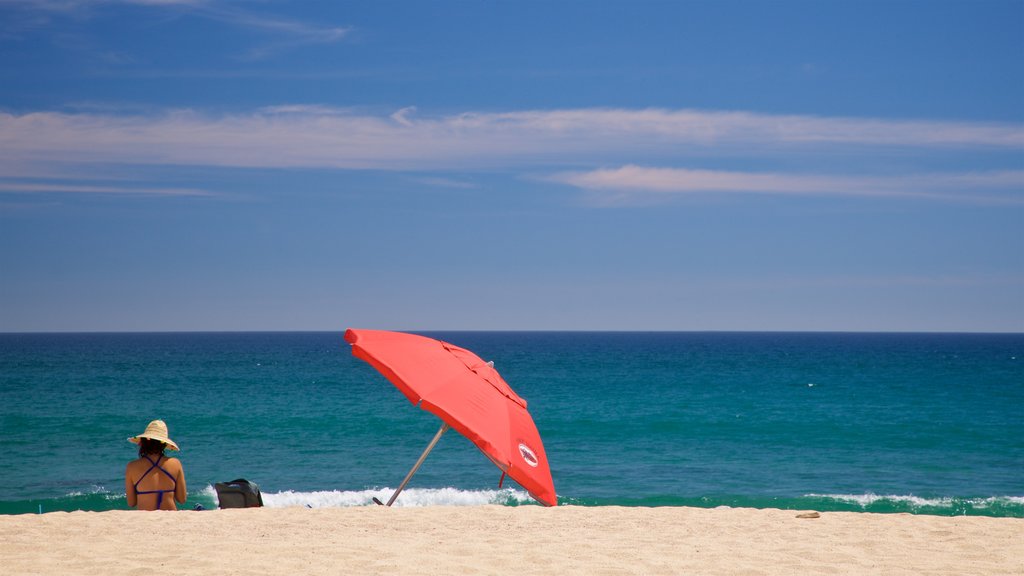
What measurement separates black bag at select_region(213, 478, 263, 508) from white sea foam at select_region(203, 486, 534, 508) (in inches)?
316

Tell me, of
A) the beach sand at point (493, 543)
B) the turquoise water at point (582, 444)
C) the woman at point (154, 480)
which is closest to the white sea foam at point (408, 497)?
the turquoise water at point (582, 444)

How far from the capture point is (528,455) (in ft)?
26.1

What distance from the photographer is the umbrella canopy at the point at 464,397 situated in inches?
283

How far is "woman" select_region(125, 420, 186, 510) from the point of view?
855 cm

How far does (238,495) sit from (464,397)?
332cm

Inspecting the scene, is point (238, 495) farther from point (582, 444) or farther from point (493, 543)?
point (582, 444)

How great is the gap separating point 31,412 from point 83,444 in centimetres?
1045

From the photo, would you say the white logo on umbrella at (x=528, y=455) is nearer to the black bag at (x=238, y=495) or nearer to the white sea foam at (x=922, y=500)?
the black bag at (x=238, y=495)

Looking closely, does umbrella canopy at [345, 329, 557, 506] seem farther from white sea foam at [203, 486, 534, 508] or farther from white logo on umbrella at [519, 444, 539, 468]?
white sea foam at [203, 486, 534, 508]

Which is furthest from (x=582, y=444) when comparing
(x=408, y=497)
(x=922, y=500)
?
(x=922, y=500)

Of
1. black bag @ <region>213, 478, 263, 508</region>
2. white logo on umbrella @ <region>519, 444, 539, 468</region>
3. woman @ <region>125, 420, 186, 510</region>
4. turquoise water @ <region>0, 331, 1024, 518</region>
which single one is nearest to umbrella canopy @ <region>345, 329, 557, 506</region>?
white logo on umbrella @ <region>519, 444, 539, 468</region>

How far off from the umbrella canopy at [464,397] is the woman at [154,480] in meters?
2.40

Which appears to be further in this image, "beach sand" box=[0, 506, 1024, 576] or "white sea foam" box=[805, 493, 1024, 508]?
"white sea foam" box=[805, 493, 1024, 508]

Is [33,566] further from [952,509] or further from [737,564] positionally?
[952,509]
